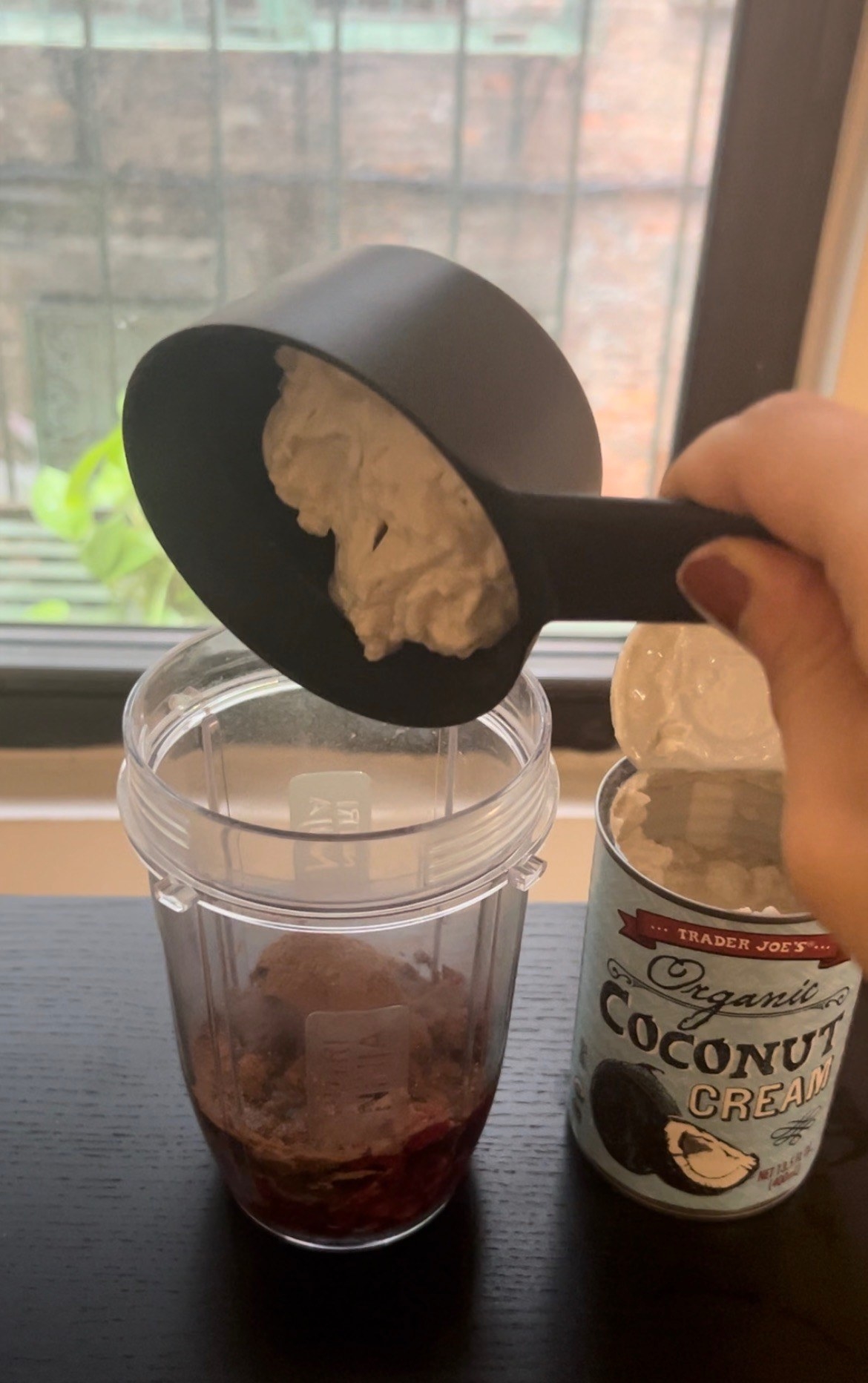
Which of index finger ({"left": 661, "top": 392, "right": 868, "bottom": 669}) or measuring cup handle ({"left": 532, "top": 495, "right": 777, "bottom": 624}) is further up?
index finger ({"left": 661, "top": 392, "right": 868, "bottom": 669})

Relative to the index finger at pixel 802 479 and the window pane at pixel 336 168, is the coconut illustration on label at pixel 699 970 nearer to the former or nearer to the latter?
the index finger at pixel 802 479

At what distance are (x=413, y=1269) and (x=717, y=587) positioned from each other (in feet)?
1.00

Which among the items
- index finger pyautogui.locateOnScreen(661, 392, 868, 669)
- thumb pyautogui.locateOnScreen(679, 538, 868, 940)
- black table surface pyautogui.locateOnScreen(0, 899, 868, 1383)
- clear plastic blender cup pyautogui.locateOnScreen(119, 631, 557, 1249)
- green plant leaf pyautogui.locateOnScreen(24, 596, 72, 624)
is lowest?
green plant leaf pyautogui.locateOnScreen(24, 596, 72, 624)

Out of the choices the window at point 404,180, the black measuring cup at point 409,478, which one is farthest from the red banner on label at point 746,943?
the window at point 404,180

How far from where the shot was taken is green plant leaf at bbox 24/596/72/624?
942mm

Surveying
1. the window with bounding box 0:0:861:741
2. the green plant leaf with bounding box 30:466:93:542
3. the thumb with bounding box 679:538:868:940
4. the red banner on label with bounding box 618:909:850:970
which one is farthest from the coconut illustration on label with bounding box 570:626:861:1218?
the green plant leaf with bounding box 30:466:93:542

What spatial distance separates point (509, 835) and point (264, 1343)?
21cm

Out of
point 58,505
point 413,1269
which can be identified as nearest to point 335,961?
point 413,1269

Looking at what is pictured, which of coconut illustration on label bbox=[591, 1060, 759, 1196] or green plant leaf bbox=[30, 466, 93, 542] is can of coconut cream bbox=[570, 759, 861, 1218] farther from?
green plant leaf bbox=[30, 466, 93, 542]

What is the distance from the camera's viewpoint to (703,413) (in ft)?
2.75

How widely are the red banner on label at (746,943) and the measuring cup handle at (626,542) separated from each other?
13 centimetres

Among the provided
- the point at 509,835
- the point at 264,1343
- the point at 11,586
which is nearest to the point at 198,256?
the point at 11,586

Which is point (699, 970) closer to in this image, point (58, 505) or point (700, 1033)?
point (700, 1033)

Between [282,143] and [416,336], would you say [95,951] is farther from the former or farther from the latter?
[282,143]
